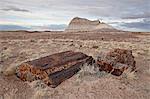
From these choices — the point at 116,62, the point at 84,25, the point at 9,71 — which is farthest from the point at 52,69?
the point at 84,25

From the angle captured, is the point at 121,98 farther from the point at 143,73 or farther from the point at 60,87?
the point at 143,73

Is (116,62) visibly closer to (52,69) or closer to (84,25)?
(52,69)

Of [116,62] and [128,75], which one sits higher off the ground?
[116,62]

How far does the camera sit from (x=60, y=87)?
994 centimetres

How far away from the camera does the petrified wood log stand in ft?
33.1

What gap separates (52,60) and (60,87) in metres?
1.37

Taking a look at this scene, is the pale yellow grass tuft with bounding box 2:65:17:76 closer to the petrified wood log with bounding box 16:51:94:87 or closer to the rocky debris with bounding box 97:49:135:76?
the petrified wood log with bounding box 16:51:94:87

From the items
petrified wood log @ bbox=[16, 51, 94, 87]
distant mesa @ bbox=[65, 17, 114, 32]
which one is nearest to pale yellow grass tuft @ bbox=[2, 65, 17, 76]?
petrified wood log @ bbox=[16, 51, 94, 87]

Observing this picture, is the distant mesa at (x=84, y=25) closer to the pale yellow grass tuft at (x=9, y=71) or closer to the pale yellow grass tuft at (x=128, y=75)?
the pale yellow grass tuft at (x=128, y=75)

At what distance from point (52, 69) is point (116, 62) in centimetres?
281

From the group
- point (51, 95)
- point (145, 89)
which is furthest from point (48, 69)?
point (145, 89)

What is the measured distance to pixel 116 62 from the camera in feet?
37.9

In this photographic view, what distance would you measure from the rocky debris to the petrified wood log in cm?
73

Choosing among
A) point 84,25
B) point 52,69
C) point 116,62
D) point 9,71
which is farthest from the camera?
point 84,25
